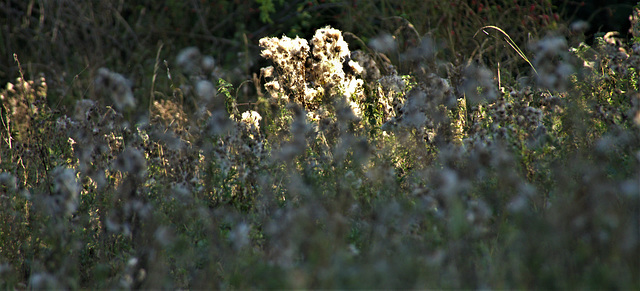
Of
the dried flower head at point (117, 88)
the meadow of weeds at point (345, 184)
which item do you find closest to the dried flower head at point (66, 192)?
the meadow of weeds at point (345, 184)

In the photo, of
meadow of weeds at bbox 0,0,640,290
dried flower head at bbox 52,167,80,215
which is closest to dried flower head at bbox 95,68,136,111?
meadow of weeds at bbox 0,0,640,290

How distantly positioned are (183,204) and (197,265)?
314 millimetres

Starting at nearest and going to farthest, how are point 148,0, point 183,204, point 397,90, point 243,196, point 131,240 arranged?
point 131,240, point 183,204, point 243,196, point 397,90, point 148,0

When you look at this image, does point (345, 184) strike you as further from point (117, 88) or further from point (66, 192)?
point (66, 192)

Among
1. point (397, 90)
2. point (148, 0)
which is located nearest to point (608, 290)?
point (397, 90)

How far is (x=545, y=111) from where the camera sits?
3.63m

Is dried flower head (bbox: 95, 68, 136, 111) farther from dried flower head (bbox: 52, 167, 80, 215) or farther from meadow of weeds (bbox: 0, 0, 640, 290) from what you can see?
dried flower head (bbox: 52, 167, 80, 215)

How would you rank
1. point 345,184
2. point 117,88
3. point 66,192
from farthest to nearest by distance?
1. point 345,184
2. point 66,192
3. point 117,88

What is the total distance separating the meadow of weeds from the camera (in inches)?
83.6

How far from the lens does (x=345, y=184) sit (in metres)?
3.09

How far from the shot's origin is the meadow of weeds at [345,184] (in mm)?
2123

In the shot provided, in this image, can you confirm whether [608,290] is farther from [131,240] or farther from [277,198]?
[131,240]

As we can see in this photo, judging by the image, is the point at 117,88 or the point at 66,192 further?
the point at 66,192

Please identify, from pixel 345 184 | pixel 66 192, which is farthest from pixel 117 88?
pixel 345 184
